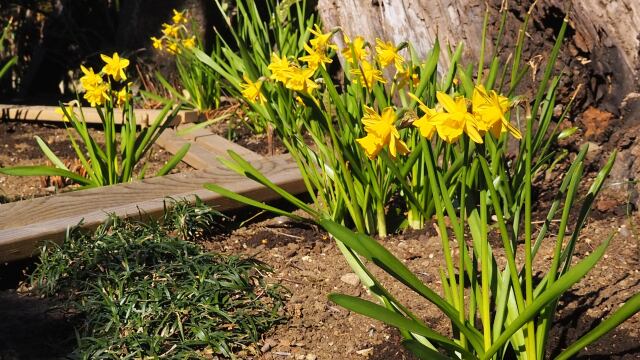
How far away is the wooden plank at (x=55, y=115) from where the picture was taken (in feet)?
14.3

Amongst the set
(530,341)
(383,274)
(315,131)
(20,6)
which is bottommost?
(383,274)

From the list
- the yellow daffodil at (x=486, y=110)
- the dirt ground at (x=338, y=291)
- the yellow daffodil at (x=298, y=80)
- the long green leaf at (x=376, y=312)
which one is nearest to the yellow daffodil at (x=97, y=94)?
the dirt ground at (x=338, y=291)

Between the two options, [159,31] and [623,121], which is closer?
[623,121]

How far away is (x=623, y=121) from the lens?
276cm

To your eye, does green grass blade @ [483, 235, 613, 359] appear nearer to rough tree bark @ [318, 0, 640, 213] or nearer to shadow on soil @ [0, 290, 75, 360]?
rough tree bark @ [318, 0, 640, 213]

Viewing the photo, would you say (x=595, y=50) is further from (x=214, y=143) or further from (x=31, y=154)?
(x=31, y=154)

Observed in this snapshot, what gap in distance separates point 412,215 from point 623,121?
80 cm

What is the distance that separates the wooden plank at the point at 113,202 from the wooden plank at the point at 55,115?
1.16m

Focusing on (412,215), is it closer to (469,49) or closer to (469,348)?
(469,49)

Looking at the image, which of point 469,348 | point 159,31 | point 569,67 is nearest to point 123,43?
point 159,31

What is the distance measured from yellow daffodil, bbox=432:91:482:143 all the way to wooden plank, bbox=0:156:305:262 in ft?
5.29

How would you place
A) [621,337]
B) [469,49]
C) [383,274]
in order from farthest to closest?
[469,49] < [383,274] < [621,337]

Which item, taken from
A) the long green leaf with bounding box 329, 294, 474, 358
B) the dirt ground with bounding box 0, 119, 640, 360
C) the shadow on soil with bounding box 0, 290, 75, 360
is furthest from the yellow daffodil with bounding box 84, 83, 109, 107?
the long green leaf with bounding box 329, 294, 474, 358

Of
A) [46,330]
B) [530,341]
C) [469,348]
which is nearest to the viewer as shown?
[530,341]
